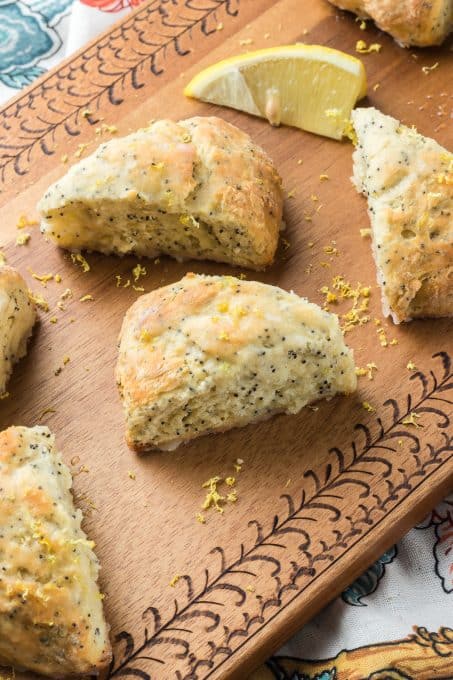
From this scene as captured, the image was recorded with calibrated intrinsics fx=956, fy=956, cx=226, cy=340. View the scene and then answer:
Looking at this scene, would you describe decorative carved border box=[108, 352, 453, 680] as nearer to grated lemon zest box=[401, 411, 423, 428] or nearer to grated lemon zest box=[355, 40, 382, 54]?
grated lemon zest box=[401, 411, 423, 428]

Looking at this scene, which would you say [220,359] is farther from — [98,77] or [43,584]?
[98,77]

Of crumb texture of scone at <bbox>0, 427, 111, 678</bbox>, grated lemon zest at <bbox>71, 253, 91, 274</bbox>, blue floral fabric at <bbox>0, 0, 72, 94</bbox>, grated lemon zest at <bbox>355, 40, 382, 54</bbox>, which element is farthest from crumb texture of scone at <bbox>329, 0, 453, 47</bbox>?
crumb texture of scone at <bbox>0, 427, 111, 678</bbox>

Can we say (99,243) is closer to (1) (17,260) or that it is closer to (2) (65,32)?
(1) (17,260)

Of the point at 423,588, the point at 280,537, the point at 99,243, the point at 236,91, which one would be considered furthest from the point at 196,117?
the point at 423,588

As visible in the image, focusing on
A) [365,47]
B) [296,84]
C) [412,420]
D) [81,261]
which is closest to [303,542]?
[412,420]

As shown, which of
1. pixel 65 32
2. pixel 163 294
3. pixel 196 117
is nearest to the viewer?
pixel 163 294

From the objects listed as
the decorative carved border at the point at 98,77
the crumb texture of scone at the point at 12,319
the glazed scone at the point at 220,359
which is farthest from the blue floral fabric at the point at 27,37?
the glazed scone at the point at 220,359

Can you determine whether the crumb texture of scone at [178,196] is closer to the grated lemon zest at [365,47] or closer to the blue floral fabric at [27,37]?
the grated lemon zest at [365,47]
